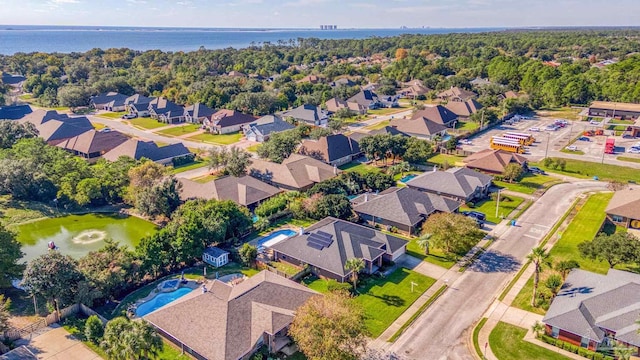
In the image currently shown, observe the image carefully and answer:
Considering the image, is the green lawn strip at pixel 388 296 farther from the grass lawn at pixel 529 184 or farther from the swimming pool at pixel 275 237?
→ the grass lawn at pixel 529 184

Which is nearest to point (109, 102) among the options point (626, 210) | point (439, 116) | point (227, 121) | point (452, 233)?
point (227, 121)

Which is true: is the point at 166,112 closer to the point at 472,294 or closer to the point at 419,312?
the point at 419,312

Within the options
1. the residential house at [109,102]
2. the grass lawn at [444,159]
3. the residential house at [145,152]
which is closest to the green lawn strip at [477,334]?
the grass lawn at [444,159]

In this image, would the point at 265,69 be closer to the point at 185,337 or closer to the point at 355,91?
the point at 355,91

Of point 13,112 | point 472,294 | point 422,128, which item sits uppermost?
point 13,112

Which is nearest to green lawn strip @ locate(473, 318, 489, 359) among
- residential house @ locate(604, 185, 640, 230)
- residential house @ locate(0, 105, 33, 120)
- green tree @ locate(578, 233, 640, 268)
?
green tree @ locate(578, 233, 640, 268)

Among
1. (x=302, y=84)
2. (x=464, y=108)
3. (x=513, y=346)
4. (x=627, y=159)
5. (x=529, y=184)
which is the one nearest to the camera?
(x=513, y=346)

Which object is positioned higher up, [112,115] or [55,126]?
[55,126]
